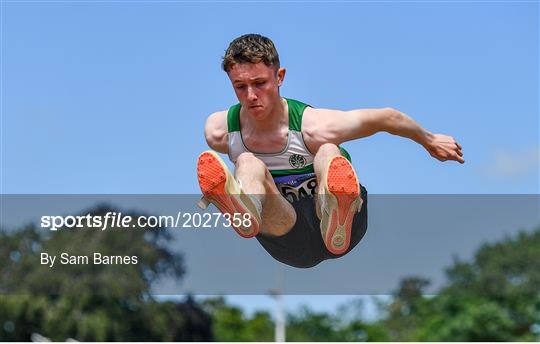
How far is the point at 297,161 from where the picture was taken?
18.5ft

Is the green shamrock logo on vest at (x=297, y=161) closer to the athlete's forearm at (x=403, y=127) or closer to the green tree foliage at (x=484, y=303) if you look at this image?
the athlete's forearm at (x=403, y=127)

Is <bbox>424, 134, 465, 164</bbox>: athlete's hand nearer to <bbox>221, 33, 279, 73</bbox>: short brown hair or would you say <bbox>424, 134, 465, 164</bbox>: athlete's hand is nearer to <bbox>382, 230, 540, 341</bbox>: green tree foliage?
<bbox>221, 33, 279, 73</bbox>: short brown hair

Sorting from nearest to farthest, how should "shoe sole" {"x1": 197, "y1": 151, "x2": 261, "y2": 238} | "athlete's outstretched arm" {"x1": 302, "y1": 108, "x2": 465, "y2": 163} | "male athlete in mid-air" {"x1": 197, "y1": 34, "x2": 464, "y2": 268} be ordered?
"shoe sole" {"x1": 197, "y1": 151, "x2": 261, "y2": 238}
"male athlete in mid-air" {"x1": 197, "y1": 34, "x2": 464, "y2": 268}
"athlete's outstretched arm" {"x1": 302, "y1": 108, "x2": 465, "y2": 163}

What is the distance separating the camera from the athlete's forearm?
5.57m

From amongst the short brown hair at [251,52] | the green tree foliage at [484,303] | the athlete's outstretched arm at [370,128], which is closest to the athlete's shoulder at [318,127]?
the athlete's outstretched arm at [370,128]

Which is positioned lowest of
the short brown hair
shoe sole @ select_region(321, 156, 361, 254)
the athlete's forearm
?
shoe sole @ select_region(321, 156, 361, 254)

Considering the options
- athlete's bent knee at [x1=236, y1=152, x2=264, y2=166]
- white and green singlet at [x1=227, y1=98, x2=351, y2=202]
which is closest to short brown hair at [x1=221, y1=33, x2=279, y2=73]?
white and green singlet at [x1=227, y1=98, x2=351, y2=202]

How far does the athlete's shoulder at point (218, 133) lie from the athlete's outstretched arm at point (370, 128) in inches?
Answer: 18.1

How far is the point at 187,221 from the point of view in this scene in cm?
624

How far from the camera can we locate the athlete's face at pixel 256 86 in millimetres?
5332

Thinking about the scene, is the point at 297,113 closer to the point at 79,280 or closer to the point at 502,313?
the point at 79,280

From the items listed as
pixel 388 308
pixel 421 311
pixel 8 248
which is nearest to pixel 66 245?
pixel 8 248

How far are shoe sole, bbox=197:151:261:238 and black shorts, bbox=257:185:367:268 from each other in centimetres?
55

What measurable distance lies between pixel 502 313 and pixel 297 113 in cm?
2087
